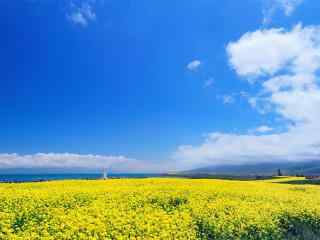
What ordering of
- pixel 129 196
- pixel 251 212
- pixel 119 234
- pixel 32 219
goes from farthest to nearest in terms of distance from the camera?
pixel 129 196 → pixel 251 212 → pixel 32 219 → pixel 119 234

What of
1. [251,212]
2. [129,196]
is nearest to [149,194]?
[129,196]

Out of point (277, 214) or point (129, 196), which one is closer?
point (277, 214)

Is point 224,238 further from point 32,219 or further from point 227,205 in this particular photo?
point 32,219

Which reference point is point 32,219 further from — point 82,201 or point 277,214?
point 277,214

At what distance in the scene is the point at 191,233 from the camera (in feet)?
34.6

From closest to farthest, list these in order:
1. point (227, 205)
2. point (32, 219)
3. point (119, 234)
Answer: point (119, 234) < point (32, 219) < point (227, 205)

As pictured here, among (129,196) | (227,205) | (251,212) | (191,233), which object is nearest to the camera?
(191,233)

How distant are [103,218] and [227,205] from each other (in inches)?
210

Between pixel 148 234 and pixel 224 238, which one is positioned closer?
pixel 148 234

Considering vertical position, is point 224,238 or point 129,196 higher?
point 129,196

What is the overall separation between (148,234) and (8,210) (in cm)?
528

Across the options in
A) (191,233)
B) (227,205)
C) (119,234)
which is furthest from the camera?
(227,205)

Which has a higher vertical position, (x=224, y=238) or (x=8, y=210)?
(x=8, y=210)

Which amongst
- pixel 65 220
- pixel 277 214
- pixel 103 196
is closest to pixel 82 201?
pixel 103 196
